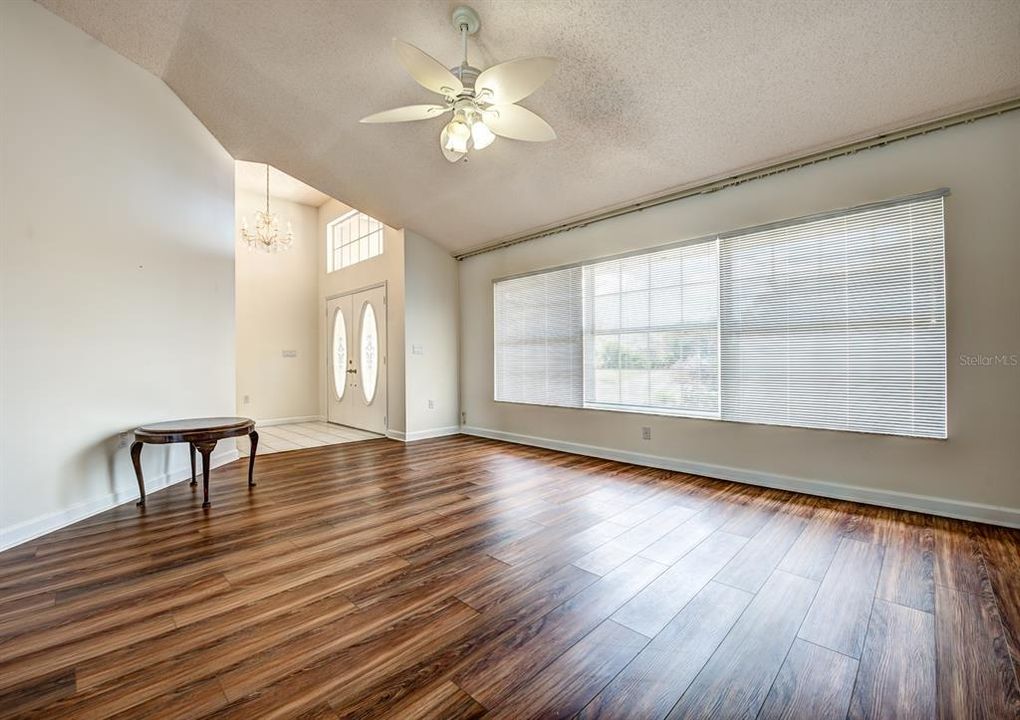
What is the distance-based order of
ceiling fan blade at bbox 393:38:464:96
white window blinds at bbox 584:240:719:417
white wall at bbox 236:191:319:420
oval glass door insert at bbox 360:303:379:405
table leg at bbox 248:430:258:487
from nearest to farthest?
ceiling fan blade at bbox 393:38:464:96 → table leg at bbox 248:430:258:487 → white window blinds at bbox 584:240:719:417 → oval glass door insert at bbox 360:303:379:405 → white wall at bbox 236:191:319:420

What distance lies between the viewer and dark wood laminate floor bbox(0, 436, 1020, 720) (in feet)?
4.46

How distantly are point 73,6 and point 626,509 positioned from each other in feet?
16.6

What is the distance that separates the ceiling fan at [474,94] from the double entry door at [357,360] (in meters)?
Answer: 3.99

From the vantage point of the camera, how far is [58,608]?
1.87 m

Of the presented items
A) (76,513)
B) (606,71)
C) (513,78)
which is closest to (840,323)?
(606,71)

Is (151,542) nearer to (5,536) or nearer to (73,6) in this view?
(5,536)

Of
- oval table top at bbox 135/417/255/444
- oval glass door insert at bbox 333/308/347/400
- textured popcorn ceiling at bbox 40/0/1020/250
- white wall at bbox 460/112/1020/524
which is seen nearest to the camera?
textured popcorn ceiling at bbox 40/0/1020/250

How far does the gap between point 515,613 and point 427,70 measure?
2726mm

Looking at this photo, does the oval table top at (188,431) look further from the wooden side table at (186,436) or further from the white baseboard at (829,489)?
the white baseboard at (829,489)

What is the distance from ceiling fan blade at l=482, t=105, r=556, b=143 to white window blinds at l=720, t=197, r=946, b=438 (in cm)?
214

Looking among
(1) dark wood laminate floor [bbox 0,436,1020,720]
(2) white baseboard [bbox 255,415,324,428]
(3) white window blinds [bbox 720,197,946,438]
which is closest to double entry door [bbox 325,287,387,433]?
(2) white baseboard [bbox 255,415,324,428]

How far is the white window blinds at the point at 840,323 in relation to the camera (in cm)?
296

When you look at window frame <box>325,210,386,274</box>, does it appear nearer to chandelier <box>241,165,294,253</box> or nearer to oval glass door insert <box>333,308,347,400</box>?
oval glass door insert <box>333,308,347,400</box>

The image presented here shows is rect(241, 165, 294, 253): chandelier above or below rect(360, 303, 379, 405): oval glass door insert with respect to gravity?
above
